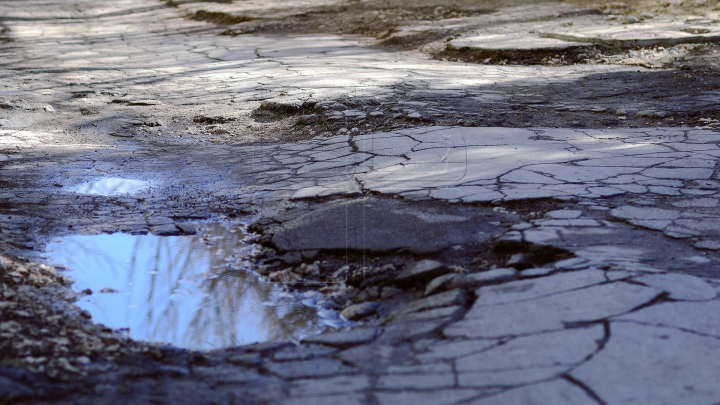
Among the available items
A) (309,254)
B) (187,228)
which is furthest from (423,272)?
(187,228)

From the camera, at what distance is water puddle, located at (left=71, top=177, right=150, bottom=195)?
144 inches

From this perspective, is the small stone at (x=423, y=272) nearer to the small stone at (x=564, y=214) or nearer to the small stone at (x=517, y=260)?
the small stone at (x=517, y=260)

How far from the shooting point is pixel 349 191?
10.9ft

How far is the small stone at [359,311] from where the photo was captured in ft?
7.47

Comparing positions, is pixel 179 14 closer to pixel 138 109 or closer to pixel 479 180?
pixel 138 109

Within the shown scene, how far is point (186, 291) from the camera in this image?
255 centimetres

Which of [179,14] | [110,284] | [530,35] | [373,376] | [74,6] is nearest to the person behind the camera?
[373,376]

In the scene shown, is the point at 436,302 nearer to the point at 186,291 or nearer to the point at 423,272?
the point at 423,272

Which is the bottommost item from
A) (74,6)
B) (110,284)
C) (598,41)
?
(110,284)

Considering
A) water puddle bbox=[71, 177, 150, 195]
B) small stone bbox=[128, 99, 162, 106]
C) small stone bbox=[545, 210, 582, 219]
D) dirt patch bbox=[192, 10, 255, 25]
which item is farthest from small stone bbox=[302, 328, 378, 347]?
dirt patch bbox=[192, 10, 255, 25]

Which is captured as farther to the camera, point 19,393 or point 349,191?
point 349,191

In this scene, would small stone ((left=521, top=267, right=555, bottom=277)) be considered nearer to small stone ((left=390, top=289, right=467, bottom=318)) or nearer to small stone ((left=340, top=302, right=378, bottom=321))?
small stone ((left=390, top=289, right=467, bottom=318))

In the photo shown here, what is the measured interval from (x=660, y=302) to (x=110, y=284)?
1842 mm

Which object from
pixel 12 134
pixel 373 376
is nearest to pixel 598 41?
pixel 12 134
